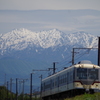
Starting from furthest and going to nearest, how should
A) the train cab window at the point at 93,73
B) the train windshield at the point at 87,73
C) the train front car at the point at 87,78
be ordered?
the train cab window at the point at 93,73, the train windshield at the point at 87,73, the train front car at the point at 87,78

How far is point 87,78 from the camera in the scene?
45062mm

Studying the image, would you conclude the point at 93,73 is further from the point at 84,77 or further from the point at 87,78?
the point at 84,77

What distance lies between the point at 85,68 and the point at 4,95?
2448 inches

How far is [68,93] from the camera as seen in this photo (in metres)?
48.7

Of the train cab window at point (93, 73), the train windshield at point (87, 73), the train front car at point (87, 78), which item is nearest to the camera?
the train front car at point (87, 78)

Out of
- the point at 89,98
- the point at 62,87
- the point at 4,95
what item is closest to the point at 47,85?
the point at 62,87

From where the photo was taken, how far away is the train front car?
44.8 m

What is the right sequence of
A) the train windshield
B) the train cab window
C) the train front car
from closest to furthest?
the train front car < the train windshield < the train cab window

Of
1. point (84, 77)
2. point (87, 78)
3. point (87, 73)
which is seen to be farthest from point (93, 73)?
point (84, 77)

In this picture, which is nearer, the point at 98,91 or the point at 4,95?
the point at 98,91

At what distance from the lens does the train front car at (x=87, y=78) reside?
44.8 meters

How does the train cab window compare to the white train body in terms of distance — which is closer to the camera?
the white train body

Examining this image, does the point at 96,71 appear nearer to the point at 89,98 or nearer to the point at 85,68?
A: the point at 85,68

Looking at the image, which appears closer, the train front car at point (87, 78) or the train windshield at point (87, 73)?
the train front car at point (87, 78)
